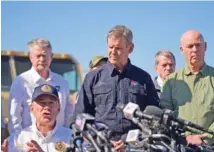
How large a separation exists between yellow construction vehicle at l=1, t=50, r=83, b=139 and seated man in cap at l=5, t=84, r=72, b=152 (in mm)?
5912

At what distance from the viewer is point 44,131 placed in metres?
4.16

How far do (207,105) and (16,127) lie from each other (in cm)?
184

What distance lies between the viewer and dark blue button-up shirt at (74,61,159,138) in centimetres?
414

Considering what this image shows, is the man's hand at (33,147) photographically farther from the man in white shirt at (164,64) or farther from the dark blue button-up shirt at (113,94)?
the man in white shirt at (164,64)

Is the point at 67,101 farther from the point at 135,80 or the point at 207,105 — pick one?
the point at 207,105

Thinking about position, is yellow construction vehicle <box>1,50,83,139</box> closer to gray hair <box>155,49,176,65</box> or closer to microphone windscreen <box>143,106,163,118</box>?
gray hair <box>155,49,176,65</box>

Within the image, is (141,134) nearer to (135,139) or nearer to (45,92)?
(135,139)

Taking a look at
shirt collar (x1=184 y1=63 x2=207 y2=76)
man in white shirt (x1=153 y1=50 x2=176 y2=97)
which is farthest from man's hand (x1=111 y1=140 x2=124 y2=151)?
man in white shirt (x1=153 y1=50 x2=176 y2=97)

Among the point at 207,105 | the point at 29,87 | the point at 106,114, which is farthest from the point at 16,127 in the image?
the point at 207,105

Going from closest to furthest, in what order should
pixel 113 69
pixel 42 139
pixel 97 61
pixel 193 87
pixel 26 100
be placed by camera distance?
pixel 42 139
pixel 113 69
pixel 193 87
pixel 26 100
pixel 97 61

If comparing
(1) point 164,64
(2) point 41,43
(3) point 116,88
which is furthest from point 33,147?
(1) point 164,64

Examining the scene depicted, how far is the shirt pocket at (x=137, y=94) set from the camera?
166 inches

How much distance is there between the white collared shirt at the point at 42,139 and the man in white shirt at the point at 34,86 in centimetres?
66

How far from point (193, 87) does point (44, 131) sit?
1.40m
